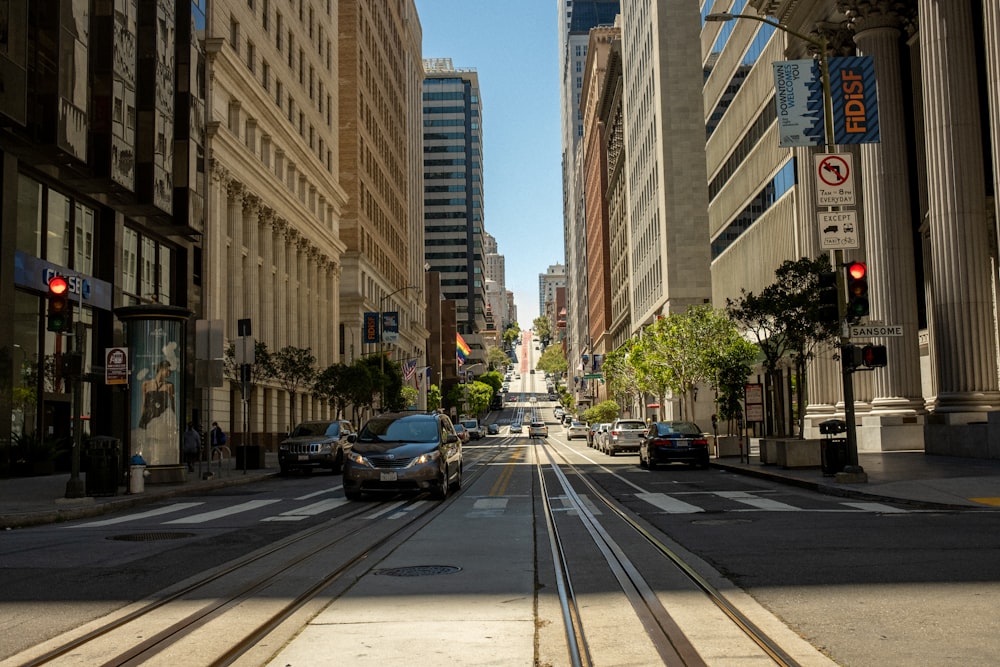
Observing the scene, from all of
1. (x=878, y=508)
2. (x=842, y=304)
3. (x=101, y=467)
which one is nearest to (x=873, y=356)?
(x=842, y=304)

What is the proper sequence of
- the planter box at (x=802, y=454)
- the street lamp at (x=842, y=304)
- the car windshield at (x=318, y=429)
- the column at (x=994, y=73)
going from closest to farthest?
the street lamp at (x=842, y=304) → the planter box at (x=802, y=454) → the column at (x=994, y=73) → the car windshield at (x=318, y=429)

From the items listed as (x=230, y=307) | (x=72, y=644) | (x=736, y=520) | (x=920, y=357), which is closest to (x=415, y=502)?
(x=736, y=520)

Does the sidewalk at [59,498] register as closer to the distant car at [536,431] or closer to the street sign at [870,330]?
the street sign at [870,330]

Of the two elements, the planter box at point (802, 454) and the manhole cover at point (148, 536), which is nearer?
the manhole cover at point (148, 536)

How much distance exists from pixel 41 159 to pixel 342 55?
177ft

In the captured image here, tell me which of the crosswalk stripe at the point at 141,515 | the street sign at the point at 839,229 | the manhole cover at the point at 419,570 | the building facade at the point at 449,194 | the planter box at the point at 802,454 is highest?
the building facade at the point at 449,194

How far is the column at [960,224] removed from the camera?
2798 cm

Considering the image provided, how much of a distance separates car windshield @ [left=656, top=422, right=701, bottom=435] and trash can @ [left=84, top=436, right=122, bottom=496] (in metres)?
17.1

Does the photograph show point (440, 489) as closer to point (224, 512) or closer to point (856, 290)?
point (224, 512)

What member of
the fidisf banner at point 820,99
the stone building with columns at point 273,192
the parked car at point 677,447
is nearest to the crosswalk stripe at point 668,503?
the fidisf banner at point 820,99

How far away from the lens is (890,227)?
32.9m

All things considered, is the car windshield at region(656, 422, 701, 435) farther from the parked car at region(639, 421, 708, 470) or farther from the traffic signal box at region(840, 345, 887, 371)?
the traffic signal box at region(840, 345, 887, 371)

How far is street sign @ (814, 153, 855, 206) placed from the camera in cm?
1928

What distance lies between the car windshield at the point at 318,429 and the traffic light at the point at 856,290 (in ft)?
60.1
